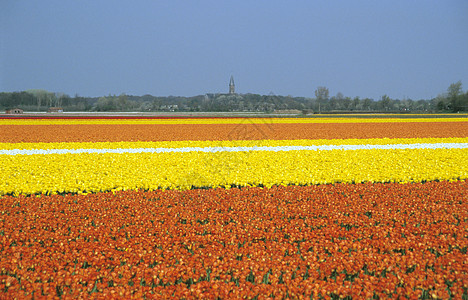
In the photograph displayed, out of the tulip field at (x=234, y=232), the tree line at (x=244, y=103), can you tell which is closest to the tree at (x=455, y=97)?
the tree line at (x=244, y=103)

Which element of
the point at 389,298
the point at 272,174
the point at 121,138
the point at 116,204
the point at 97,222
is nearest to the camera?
the point at 389,298

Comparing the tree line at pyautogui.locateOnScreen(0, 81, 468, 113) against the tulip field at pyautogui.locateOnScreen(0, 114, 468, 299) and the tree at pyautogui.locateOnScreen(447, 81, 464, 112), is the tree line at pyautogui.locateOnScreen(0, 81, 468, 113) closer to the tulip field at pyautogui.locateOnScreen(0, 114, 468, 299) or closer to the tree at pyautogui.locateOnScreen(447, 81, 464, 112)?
the tree at pyautogui.locateOnScreen(447, 81, 464, 112)

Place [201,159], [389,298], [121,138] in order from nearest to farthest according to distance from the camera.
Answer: [389,298]
[201,159]
[121,138]

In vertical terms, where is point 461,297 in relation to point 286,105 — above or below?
below

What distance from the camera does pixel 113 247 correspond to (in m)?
4.95

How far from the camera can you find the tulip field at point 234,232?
4.02 meters

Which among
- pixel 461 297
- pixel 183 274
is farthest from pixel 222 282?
pixel 461 297

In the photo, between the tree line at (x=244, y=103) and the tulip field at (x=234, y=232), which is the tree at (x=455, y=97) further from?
the tulip field at (x=234, y=232)

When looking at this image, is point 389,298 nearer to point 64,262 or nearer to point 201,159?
point 64,262

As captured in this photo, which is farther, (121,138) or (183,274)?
(121,138)

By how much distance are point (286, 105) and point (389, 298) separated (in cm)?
9701

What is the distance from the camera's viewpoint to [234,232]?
5.58 meters

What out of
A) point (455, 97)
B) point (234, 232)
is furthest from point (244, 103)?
point (234, 232)

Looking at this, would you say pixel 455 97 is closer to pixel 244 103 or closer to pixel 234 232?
pixel 244 103
